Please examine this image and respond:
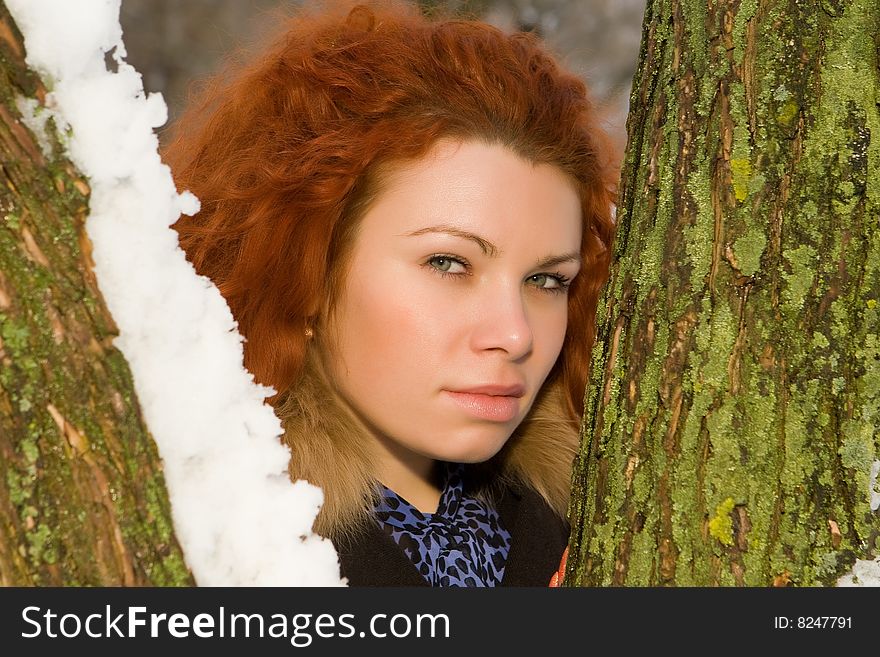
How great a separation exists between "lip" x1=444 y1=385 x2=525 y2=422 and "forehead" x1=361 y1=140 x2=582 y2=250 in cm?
30

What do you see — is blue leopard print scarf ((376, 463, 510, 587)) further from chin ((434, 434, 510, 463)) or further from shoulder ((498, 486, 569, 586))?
chin ((434, 434, 510, 463))

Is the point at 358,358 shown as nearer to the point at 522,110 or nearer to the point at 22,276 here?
the point at 522,110

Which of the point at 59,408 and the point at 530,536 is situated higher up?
the point at 530,536

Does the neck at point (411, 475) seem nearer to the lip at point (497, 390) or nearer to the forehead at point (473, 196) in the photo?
the lip at point (497, 390)

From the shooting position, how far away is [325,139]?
190 cm

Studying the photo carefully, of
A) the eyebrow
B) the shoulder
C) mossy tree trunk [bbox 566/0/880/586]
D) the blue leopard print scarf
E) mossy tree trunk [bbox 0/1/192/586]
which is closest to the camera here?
mossy tree trunk [bbox 0/1/192/586]

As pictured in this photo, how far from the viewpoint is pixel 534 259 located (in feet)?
6.08

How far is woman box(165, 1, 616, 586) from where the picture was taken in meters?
1.81

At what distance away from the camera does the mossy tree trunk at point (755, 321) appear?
1.22 metres

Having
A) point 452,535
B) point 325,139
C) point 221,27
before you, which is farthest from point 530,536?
point 221,27

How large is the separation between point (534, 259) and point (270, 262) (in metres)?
0.55

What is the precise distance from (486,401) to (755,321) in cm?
68

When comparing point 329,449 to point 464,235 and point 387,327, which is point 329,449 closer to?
point 387,327

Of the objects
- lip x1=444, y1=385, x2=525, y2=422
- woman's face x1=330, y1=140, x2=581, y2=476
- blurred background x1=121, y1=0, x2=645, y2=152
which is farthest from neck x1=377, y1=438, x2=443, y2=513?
blurred background x1=121, y1=0, x2=645, y2=152
